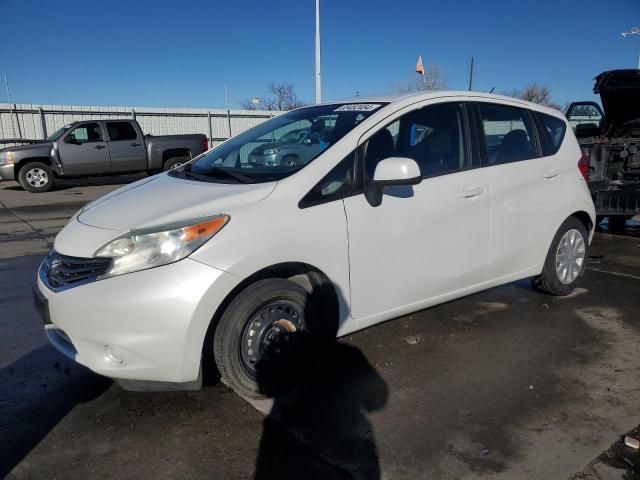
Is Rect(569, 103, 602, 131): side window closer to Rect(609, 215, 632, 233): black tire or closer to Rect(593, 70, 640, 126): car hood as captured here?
Rect(593, 70, 640, 126): car hood

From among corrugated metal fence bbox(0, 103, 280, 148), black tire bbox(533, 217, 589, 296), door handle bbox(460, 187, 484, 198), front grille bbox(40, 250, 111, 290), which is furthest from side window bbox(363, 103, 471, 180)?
corrugated metal fence bbox(0, 103, 280, 148)

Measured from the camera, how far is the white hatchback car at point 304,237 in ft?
8.47

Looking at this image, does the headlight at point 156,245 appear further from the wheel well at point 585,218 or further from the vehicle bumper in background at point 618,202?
the vehicle bumper in background at point 618,202

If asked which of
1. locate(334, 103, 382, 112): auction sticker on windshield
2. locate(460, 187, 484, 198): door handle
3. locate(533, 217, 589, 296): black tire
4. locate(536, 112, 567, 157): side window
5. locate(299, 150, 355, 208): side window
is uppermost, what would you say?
locate(334, 103, 382, 112): auction sticker on windshield

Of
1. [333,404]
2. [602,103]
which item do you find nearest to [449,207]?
[333,404]

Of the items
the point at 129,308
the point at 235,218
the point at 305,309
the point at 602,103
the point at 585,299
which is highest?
the point at 602,103

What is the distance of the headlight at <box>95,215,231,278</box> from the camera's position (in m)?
2.58

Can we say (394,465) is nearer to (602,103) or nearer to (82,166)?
(602,103)

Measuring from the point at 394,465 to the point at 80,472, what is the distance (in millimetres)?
1482

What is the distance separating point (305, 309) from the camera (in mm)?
3031

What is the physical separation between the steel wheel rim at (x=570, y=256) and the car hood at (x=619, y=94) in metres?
4.61

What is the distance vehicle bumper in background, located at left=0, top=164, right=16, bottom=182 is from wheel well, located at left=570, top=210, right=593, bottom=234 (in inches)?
546

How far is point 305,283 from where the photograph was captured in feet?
10.1

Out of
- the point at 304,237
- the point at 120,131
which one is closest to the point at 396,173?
the point at 304,237
